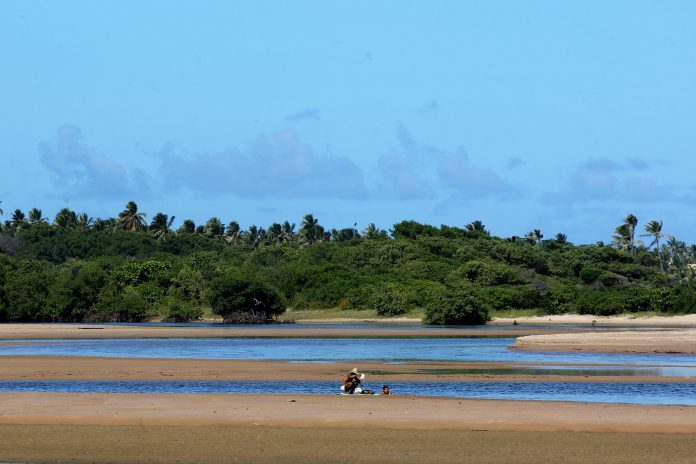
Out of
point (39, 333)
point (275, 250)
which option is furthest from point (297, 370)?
point (275, 250)

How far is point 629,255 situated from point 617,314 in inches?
2374

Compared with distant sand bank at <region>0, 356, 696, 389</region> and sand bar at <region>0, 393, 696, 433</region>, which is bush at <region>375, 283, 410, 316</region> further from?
sand bar at <region>0, 393, 696, 433</region>

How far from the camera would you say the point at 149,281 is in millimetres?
125062

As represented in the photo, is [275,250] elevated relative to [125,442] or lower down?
elevated

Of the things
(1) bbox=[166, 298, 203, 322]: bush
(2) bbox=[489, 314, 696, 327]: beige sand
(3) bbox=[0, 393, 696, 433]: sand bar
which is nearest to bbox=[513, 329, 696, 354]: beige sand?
(3) bbox=[0, 393, 696, 433]: sand bar

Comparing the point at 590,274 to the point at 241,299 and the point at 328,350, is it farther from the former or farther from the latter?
the point at 328,350

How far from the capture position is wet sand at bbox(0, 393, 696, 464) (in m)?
20.2

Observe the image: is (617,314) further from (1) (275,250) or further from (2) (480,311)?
(1) (275,250)

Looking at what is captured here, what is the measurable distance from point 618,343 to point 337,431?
3736cm

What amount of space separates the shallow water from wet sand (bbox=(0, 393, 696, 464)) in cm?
1995

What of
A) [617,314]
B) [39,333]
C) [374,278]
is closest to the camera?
[39,333]

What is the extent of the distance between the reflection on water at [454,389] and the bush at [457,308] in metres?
64.7

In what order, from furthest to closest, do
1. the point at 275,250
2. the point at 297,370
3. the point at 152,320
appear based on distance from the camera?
the point at 275,250
the point at 152,320
the point at 297,370

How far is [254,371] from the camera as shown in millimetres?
42062
